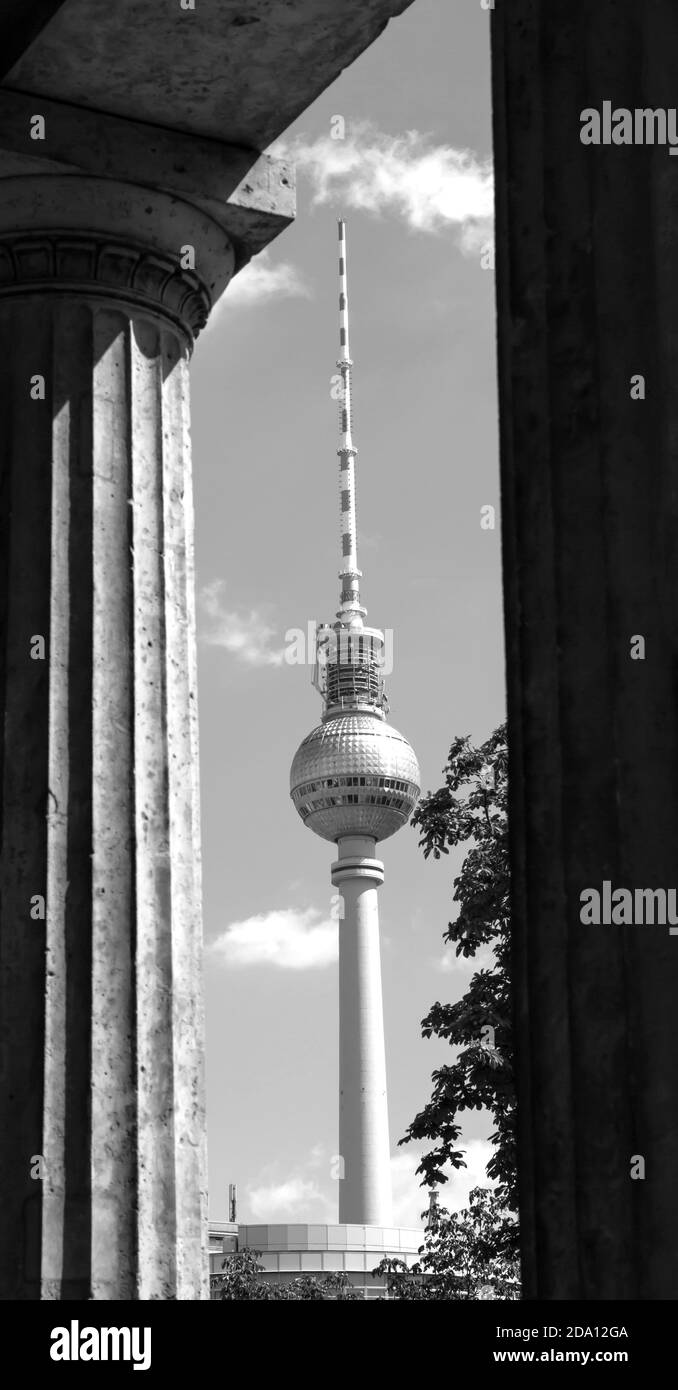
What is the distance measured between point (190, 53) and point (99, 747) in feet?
19.6

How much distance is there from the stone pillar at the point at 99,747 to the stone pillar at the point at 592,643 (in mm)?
6706

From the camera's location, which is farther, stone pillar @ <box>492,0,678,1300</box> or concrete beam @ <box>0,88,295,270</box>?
concrete beam @ <box>0,88,295,270</box>

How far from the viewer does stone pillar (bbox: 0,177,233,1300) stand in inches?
567

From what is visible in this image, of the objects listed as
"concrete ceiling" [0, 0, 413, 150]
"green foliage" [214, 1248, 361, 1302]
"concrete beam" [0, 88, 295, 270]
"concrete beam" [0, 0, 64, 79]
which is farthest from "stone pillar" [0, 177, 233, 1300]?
"green foliage" [214, 1248, 361, 1302]

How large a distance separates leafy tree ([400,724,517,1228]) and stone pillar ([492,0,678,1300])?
3295 centimetres

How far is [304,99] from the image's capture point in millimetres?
17000

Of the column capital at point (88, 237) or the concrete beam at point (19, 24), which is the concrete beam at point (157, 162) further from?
the concrete beam at point (19, 24)

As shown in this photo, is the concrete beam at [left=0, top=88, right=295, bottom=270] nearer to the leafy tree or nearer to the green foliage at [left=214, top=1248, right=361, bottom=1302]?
the leafy tree

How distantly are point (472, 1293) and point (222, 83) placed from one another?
4050 cm

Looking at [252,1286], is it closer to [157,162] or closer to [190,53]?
[157,162]

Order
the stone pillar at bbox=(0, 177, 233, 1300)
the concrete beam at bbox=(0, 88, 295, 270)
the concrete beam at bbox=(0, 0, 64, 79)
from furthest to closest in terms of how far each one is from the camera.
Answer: the concrete beam at bbox=(0, 88, 295, 270) < the concrete beam at bbox=(0, 0, 64, 79) < the stone pillar at bbox=(0, 177, 233, 1300)

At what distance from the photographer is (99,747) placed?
50.7 ft

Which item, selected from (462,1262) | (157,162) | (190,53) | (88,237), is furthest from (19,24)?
(462,1262)
